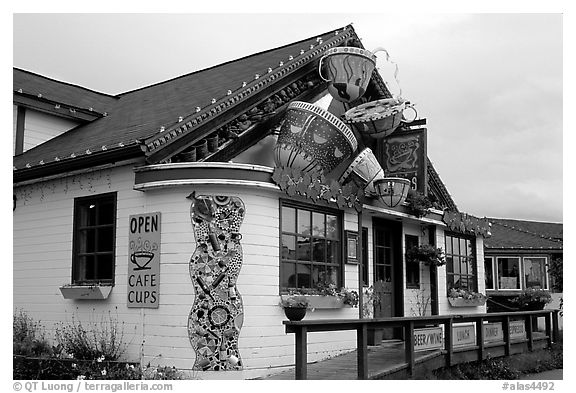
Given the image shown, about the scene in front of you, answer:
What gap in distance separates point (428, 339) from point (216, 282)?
3470mm

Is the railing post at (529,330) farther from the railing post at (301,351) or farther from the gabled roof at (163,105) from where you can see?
the railing post at (301,351)

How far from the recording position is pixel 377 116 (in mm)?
12727

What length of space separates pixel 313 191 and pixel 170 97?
14.7 feet

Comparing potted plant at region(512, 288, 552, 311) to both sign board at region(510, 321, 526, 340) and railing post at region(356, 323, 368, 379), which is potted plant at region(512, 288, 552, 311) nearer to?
sign board at region(510, 321, 526, 340)

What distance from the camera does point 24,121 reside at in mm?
14117

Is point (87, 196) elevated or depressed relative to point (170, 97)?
depressed

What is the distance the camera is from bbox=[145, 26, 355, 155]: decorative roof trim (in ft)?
33.5

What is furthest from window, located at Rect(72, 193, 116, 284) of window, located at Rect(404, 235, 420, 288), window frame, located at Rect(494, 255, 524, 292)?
window frame, located at Rect(494, 255, 524, 292)

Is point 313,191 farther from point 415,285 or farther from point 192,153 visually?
point 415,285

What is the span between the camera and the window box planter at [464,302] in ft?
50.1

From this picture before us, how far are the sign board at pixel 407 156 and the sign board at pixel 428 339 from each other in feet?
11.3

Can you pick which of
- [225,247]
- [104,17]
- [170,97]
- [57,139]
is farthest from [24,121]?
[225,247]
